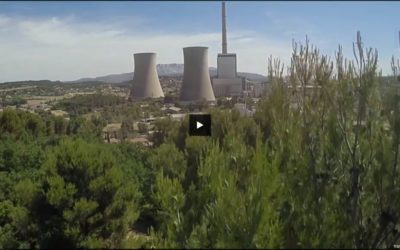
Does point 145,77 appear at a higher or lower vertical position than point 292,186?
higher

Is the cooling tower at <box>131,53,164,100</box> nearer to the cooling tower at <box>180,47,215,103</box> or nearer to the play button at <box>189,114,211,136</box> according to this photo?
the cooling tower at <box>180,47,215,103</box>

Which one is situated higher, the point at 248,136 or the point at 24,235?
the point at 248,136

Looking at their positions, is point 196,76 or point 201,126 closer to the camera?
point 201,126

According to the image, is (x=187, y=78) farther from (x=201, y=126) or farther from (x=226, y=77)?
(x=201, y=126)

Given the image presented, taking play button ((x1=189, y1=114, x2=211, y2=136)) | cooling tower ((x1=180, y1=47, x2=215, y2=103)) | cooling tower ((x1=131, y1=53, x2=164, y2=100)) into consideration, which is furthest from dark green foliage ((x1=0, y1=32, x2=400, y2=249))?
cooling tower ((x1=131, y1=53, x2=164, y2=100))

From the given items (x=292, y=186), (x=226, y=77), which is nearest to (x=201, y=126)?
(x=292, y=186)

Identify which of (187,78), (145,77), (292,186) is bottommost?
(292,186)

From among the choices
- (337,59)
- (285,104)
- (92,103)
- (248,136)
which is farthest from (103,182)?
(92,103)

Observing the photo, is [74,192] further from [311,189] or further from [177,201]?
[311,189]
